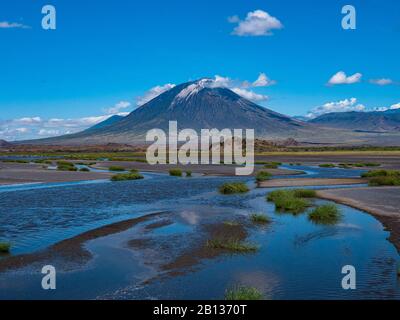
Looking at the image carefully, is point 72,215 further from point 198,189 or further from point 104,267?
point 198,189

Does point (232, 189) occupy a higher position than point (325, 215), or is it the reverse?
point (232, 189)

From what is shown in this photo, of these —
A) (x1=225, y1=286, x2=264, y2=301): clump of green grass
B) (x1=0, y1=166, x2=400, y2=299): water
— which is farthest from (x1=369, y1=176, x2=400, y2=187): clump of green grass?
(x1=225, y1=286, x2=264, y2=301): clump of green grass

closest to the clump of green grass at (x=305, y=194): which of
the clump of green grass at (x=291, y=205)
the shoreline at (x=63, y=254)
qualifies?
the clump of green grass at (x=291, y=205)

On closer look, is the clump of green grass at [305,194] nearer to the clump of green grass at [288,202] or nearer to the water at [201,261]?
the clump of green grass at [288,202]

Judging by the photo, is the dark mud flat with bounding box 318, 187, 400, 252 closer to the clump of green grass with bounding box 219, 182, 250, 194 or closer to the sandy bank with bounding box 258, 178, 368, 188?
the clump of green grass with bounding box 219, 182, 250, 194

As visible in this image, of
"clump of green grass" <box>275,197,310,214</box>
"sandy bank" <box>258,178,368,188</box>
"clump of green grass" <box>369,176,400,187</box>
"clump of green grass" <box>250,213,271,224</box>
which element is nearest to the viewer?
"clump of green grass" <box>250,213,271,224</box>

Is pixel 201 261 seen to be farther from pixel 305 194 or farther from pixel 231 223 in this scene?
pixel 305 194

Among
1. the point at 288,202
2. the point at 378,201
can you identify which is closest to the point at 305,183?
the point at 378,201
